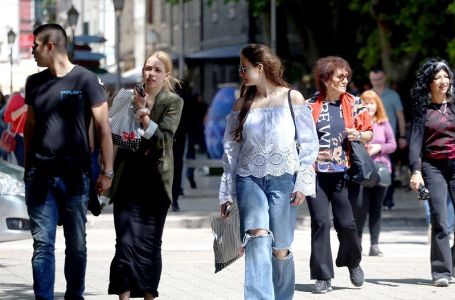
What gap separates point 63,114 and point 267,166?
128cm

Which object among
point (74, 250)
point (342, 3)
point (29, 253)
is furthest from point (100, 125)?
point (342, 3)

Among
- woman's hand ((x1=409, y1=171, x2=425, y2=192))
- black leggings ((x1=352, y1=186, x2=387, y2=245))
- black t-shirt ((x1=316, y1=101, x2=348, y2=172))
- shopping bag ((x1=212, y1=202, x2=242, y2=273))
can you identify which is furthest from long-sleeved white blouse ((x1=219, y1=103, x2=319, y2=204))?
black leggings ((x1=352, y1=186, x2=387, y2=245))

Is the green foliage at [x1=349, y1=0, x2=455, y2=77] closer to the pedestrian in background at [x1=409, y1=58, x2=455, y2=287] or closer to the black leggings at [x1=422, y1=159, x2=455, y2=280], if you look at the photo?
the pedestrian in background at [x1=409, y1=58, x2=455, y2=287]

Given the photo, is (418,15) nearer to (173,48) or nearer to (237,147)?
(237,147)

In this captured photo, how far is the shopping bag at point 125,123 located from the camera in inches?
399

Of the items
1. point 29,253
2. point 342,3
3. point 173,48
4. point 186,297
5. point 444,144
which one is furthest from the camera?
point 173,48

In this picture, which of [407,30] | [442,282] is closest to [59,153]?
[442,282]

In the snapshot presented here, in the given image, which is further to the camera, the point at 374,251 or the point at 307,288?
the point at 374,251

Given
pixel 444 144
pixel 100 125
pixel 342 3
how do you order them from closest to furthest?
pixel 100 125 → pixel 444 144 → pixel 342 3

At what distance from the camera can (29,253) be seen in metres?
15.5

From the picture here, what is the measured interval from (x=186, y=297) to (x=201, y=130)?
81.6ft

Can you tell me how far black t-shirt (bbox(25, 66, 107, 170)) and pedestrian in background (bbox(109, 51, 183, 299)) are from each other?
43 centimetres

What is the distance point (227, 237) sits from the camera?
1003 centimetres

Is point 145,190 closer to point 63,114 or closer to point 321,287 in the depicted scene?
point 63,114
